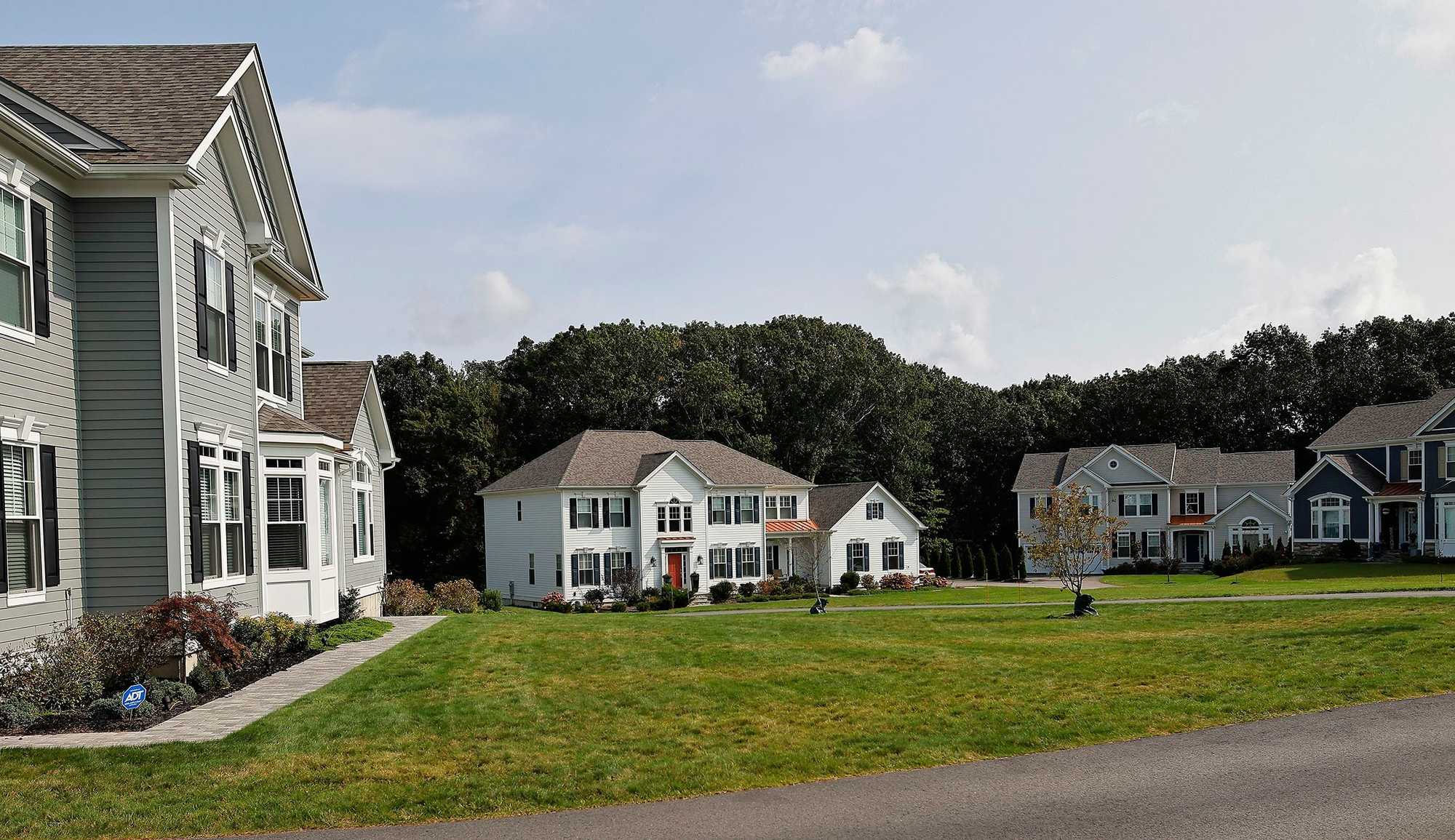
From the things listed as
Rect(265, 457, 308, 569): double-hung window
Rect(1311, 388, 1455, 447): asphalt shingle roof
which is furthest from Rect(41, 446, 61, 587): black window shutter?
Rect(1311, 388, 1455, 447): asphalt shingle roof

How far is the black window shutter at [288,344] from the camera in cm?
2211

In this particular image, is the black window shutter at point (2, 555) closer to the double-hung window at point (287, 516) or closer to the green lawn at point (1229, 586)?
the double-hung window at point (287, 516)

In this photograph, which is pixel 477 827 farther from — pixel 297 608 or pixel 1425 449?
pixel 1425 449

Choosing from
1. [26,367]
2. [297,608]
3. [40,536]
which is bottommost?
[297,608]

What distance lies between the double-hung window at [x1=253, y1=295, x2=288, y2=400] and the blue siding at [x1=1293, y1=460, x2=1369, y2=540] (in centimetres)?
5142

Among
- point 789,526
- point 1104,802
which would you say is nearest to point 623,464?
point 789,526

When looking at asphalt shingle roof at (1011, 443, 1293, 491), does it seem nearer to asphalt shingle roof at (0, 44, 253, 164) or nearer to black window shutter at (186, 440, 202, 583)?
asphalt shingle roof at (0, 44, 253, 164)

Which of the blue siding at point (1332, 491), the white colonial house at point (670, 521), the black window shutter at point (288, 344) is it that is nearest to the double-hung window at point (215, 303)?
the black window shutter at point (288, 344)

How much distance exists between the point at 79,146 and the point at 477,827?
444 inches

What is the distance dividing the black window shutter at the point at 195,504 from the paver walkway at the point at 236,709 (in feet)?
5.90

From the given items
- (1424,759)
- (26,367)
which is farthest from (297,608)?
(1424,759)

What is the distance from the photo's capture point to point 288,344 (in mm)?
22578

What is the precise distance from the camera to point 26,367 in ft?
43.8

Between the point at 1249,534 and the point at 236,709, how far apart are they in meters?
61.4
